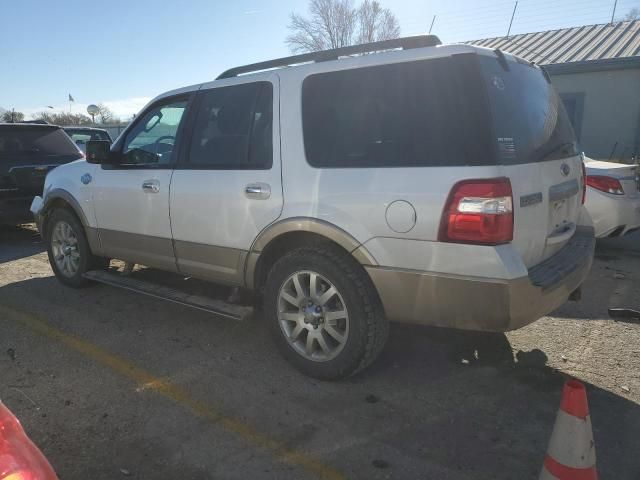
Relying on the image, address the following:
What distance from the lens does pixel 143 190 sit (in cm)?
434

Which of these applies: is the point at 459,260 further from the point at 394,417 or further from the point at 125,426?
the point at 125,426

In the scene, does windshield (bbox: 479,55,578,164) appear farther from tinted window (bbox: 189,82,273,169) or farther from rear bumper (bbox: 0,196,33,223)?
rear bumper (bbox: 0,196,33,223)

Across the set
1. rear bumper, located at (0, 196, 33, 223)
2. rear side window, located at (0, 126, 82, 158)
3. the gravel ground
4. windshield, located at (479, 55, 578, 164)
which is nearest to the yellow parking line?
the gravel ground

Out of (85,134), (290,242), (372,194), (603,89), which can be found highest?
(603,89)

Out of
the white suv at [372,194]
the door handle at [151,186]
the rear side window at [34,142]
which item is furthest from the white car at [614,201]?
the rear side window at [34,142]

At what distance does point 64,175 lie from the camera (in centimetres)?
524

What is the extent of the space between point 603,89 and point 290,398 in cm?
1371

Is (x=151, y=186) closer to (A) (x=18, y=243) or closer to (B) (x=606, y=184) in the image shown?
(A) (x=18, y=243)

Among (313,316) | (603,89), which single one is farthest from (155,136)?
(603,89)

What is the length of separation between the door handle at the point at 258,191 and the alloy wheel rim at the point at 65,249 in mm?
2544

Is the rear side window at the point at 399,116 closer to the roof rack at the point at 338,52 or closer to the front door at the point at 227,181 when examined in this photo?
the roof rack at the point at 338,52

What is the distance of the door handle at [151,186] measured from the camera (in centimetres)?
421

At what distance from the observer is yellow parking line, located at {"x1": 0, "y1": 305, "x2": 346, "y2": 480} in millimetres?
2607

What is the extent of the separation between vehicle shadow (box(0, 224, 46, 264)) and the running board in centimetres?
287
